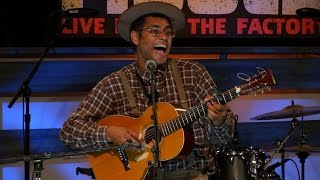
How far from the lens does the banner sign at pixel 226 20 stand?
5.69 m

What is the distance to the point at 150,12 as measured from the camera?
180 inches

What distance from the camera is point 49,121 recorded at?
593 cm

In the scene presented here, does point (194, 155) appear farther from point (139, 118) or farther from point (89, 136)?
point (89, 136)

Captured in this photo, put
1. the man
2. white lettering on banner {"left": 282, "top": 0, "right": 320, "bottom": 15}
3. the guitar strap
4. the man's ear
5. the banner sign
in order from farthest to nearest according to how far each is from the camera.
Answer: white lettering on banner {"left": 282, "top": 0, "right": 320, "bottom": 15}, the banner sign, the man's ear, the guitar strap, the man

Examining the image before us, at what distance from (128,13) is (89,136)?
991mm

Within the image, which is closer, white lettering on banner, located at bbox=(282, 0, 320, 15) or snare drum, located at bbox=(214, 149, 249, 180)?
snare drum, located at bbox=(214, 149, 249, 180)

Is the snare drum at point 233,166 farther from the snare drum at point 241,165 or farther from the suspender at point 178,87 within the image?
the suspender at point 178,87

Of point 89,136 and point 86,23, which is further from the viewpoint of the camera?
point 86,23

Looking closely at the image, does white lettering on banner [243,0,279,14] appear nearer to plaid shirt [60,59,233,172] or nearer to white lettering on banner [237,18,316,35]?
white lettering on banner [237,18,316,35]

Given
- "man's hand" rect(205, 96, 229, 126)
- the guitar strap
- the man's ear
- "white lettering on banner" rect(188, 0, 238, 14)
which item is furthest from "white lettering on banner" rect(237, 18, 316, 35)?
"man's hand" rect(205, 96, 229, 126)

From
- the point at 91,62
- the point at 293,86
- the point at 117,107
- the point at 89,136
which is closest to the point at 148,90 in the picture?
the point at 117,107

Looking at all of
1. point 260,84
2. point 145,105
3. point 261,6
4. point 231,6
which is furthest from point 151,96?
point 261,6

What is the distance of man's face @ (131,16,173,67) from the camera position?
Answer: 4.40 metres

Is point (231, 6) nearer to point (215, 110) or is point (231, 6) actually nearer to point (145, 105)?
point (145, 105)
